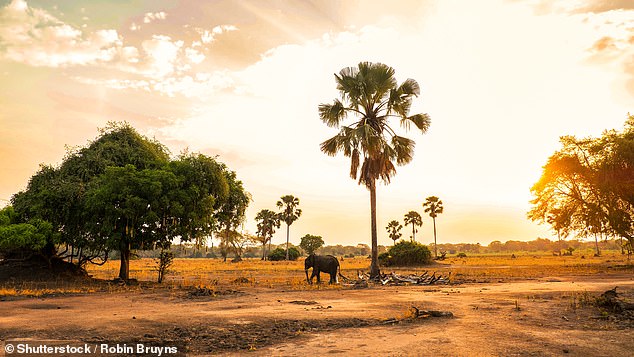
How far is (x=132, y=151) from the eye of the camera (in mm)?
25156

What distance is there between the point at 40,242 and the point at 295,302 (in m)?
14.9

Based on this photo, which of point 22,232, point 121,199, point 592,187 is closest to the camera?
point 22,232

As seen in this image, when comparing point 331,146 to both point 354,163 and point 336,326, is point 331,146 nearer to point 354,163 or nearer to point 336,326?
point 354,163

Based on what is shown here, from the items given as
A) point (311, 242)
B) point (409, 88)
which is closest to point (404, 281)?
point (409, 88)

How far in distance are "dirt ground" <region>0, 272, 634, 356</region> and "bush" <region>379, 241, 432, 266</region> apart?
107 ft

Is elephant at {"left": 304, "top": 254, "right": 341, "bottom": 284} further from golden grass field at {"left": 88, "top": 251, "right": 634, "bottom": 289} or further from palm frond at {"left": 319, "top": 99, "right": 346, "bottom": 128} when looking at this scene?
palm frond at {"left": 319, "top": 99, "right": 346, "bottom": 128}

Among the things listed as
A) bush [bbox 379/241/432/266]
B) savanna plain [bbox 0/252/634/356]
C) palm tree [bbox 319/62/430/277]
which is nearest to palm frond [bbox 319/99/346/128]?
palm tree [bbox 319/62/430/277]

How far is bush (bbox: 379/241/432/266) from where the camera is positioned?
48.0 metres

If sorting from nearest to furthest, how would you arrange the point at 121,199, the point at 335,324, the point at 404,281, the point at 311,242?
the point at 335,324 → the point at 121,199 → the point at 404,281 → the point at 311,242

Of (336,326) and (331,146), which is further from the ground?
(331,146)

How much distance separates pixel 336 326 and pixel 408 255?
130ft

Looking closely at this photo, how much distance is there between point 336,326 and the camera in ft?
33.8

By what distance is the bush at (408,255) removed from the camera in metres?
48.0

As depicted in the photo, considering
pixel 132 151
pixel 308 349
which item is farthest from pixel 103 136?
pixel 308 349
